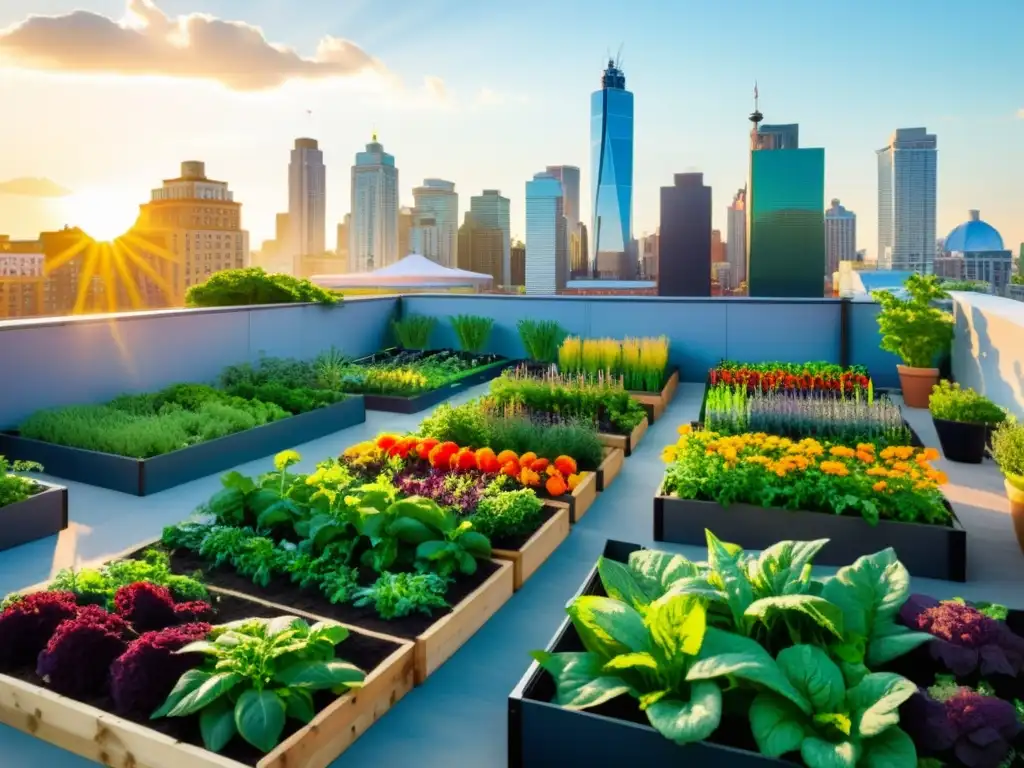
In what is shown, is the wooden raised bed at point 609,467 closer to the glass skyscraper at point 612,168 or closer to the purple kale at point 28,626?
the purple kale at point 28,626

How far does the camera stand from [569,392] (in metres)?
6.61

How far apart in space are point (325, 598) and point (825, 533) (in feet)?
8.02

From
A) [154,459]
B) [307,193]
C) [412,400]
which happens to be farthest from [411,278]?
[307,193]

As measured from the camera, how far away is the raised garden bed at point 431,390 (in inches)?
307

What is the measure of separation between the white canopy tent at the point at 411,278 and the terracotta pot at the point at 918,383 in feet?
31.6

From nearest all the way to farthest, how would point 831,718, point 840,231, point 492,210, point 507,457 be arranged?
point 831,718 → point 507,457 → point 492,210 → point 840,231

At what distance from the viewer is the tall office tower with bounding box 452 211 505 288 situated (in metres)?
60.4

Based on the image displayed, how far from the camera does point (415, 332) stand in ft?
36.0

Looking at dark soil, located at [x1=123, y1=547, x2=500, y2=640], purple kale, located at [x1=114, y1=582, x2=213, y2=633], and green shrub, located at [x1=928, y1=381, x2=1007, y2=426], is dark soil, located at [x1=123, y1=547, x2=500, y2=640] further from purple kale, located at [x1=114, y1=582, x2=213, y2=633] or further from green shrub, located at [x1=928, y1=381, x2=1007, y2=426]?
green shrub, located at [x1=928, y1=381, x2=1007, y2=426]

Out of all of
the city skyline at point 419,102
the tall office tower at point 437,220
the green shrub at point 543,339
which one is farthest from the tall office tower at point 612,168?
the green shrub at point 543,339

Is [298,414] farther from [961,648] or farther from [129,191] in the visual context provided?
[129,191]

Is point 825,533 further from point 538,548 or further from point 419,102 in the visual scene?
point 419,102

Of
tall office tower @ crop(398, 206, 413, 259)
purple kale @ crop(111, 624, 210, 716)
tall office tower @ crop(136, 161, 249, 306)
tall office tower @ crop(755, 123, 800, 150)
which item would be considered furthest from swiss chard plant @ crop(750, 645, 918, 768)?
tall office tower @ crop(755, 123, 800, 150)

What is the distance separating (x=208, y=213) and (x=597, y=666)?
37017mm
